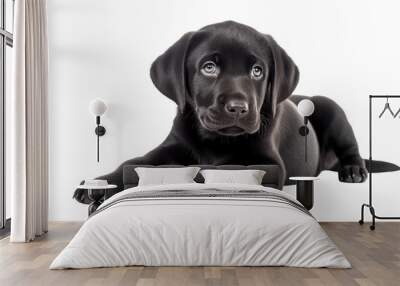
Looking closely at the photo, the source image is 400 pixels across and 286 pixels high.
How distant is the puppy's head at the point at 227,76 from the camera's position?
6438 mm

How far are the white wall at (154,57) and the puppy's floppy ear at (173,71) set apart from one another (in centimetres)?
10

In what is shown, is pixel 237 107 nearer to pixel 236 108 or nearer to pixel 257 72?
pixel 236 108

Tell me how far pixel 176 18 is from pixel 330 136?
240 centimetres

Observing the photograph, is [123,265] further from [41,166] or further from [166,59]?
[166,59]

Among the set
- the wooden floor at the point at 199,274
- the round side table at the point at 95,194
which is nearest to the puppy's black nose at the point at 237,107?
the round side table at the point at 95,194

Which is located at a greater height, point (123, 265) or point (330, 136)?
point (330, 136)

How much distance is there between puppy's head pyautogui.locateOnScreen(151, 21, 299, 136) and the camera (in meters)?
6.44

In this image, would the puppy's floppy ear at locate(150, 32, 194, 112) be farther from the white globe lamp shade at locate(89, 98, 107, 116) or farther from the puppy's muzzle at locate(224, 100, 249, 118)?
the white globe lamp shade at locate(89, 98, 107, 116)

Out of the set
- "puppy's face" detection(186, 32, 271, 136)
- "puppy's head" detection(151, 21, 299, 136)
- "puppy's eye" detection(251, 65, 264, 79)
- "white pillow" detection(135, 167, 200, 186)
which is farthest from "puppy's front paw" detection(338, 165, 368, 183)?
"white pillow" detection(135, 167, 200, 186)

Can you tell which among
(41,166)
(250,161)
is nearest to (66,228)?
(41,166)

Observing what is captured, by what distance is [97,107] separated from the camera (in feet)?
21.7

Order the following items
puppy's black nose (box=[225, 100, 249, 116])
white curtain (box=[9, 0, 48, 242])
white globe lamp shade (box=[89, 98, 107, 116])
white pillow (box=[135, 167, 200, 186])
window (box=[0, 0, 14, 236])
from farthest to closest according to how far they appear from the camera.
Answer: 1. white globe lamp shade (box=[89, 98, 107, 116])
2. puppy's black nose (box=[225, 100, 249, 116])
3. white pillow (box=[135, 167, 200, 186])
4. window (box=[0, 0, 14, 236])
5. white curtain (box=[9, 0, 48, 242])

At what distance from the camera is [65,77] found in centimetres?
690

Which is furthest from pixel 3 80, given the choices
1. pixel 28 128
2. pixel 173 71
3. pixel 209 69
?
pixel 209 69
